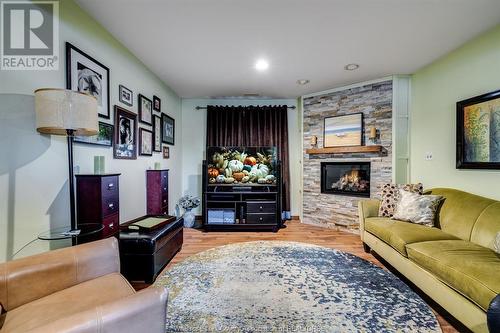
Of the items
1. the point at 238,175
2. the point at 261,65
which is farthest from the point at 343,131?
the point at 238,175

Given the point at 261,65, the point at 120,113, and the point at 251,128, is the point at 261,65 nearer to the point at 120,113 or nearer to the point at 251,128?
the point at 251,128

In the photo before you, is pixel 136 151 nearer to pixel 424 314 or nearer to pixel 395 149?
pixel 424 314

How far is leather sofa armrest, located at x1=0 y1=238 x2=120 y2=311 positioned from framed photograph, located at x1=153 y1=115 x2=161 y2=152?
7.29 ft

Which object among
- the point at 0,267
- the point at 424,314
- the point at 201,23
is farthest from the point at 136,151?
the point at 424,314

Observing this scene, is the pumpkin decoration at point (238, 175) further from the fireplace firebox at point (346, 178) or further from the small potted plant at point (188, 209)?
the fireplace firebox at point (346, 178)

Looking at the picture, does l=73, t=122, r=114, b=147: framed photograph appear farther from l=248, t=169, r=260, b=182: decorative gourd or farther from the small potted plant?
l=248, t=169, r=260, b=182: decorative gourd

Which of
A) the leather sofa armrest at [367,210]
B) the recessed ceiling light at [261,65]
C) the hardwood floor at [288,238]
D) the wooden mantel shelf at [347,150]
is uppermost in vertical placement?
the recessed ceiling light at [261,65]

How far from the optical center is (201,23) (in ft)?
7.08

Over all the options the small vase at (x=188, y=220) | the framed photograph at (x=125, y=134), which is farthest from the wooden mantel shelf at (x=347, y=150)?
the framed photograph at (x=125, y=134)

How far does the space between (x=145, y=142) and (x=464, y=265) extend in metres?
3.46

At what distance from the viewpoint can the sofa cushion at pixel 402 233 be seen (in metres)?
2.08

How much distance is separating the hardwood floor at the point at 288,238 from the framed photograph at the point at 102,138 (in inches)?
58.2

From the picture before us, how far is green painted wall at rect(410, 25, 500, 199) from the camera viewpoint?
90.4 inches

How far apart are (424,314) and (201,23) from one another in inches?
113
